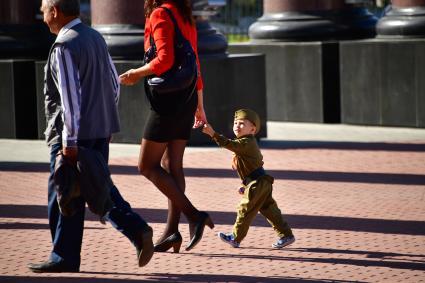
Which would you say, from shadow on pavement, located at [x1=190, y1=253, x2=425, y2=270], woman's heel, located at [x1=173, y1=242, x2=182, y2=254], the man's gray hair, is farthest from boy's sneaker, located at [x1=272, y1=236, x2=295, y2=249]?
the man's gray hair

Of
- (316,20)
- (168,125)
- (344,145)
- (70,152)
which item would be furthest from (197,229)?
(316,20)

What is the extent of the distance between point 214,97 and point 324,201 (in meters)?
4.26

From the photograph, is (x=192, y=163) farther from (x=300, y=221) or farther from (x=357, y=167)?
(x=300, y=221)

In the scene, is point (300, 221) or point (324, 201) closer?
point (300, 221)

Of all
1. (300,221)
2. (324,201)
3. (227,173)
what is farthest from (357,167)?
(300,221)

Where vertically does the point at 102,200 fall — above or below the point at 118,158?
above

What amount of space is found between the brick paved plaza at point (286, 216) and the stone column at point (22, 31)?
2.45 m

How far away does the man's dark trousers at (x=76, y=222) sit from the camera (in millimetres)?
6793

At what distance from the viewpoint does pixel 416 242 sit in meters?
7.73

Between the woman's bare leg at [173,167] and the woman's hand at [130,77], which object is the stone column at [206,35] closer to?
the woman's bare leg at [173,167]

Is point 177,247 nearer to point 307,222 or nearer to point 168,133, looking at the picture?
point 168,133

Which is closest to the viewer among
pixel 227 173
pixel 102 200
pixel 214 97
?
pixel 102 200

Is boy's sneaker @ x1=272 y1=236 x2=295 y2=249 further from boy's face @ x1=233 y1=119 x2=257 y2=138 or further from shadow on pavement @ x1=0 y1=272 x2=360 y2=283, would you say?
shadow on pavement @ x1=0 y1=272 x2=360 y2=283

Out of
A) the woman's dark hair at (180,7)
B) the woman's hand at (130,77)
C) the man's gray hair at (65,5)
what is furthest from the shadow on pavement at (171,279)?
the woman's dark hair at (180,7)
